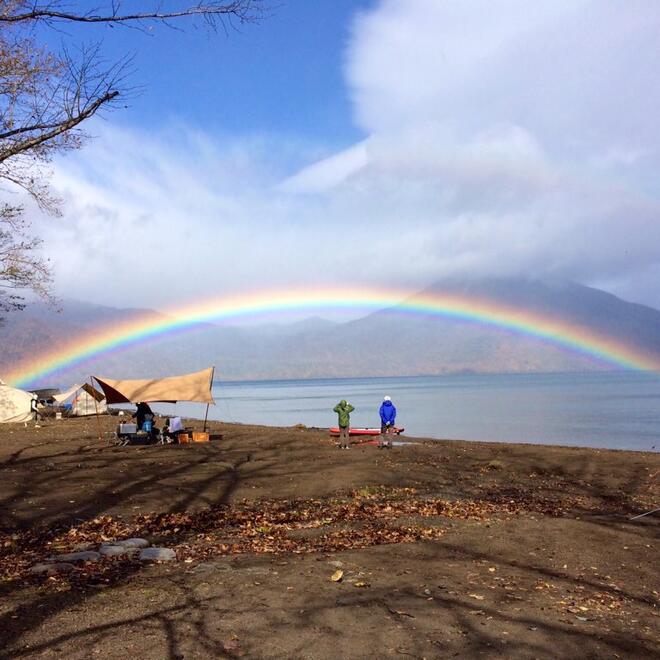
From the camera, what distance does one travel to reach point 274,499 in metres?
15.5

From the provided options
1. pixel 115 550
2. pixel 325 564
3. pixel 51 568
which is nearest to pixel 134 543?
pixel 115 550

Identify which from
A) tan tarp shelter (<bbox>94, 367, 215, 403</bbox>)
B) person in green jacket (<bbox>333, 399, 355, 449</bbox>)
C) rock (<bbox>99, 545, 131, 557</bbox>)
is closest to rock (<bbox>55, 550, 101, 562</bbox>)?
rock (<bbox>99, 545, 131, 557</bbox>)

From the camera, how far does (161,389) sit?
100ft

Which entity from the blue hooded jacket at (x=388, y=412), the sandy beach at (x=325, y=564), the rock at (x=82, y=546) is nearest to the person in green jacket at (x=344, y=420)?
the blue hooded jacket at (x=388, y=412)

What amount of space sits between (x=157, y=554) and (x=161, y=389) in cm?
2130

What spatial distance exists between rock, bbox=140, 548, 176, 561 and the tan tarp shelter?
64.9ft

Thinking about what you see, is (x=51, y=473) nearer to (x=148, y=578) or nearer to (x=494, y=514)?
(x=148, y=578)

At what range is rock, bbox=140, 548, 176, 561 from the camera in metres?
9.72

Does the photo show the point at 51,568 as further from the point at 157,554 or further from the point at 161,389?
the point at 161,389

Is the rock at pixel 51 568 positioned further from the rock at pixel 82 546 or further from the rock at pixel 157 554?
the rock at pixel 82 546

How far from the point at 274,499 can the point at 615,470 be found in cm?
1473

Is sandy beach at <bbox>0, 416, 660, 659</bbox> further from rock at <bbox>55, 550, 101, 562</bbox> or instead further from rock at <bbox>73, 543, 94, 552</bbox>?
rock at <bbox>55, 550, 101, 562</bbox>

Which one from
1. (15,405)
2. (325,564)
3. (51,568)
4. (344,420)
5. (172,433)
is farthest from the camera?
(15,405)

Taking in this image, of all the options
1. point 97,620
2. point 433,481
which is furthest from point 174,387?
point 97,620
